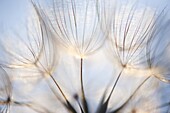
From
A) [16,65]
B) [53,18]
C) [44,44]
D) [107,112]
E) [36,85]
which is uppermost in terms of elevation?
[53,18]

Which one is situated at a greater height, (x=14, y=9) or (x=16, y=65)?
(x=14, y=9)

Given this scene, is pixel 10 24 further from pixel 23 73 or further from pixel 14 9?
pixel 23 73

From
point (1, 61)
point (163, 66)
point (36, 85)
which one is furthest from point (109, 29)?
point (1, 61)

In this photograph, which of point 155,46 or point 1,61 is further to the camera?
point 1,61

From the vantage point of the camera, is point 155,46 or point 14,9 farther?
point 14,9

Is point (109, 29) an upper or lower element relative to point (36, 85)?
upper

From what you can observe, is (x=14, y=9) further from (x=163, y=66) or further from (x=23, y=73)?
(x=163, y=66)

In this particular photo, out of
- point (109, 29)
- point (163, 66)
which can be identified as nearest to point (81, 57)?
point (109, 29)

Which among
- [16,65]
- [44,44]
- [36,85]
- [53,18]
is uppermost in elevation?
[53,18]
